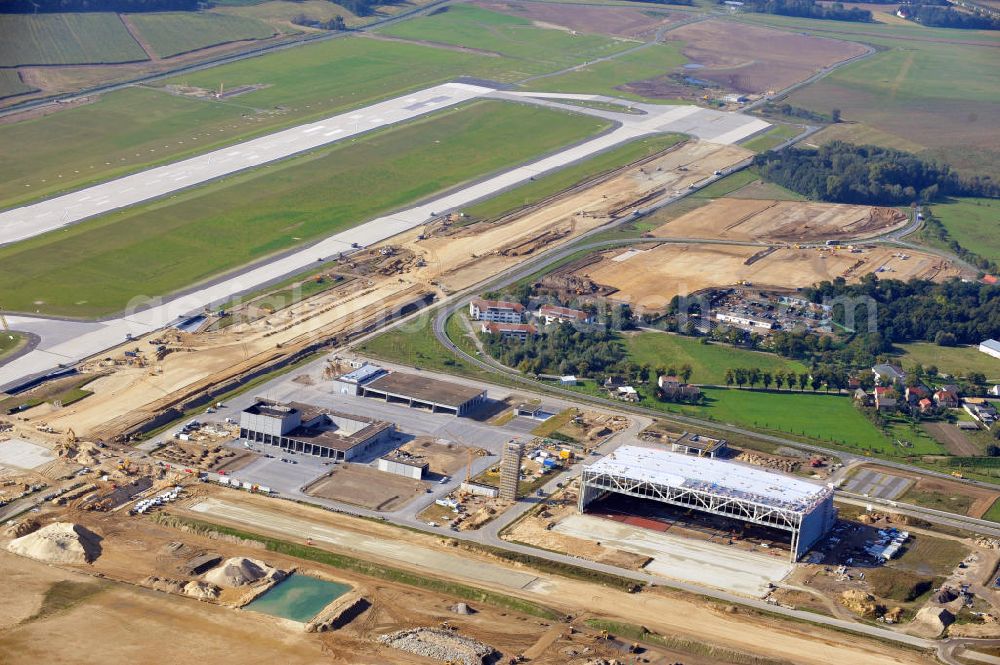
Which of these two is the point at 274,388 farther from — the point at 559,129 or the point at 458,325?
the point at 559,129

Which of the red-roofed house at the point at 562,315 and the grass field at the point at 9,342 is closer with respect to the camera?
Answer: the grass field at the point at 9,342

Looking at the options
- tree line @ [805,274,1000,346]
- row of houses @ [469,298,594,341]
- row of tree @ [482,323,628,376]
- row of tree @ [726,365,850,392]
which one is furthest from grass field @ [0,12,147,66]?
row of tree @ [726,365,850,392]

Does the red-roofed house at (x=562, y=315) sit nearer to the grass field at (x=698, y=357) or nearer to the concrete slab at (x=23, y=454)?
the grass field at (x=698, y=357)

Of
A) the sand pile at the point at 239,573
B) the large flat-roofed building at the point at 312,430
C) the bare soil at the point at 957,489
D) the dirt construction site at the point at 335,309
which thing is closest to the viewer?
the sand pile at the point at 239,573

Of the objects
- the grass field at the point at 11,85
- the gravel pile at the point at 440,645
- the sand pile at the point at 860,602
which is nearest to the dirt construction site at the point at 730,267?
the sand pile at the point at 860,602

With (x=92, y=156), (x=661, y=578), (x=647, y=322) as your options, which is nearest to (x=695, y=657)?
(x=661, y=578)

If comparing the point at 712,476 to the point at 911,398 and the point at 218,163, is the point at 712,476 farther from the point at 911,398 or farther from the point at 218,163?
the point at 218,163
